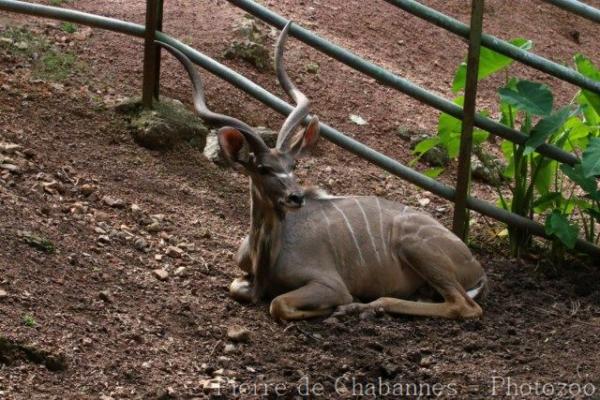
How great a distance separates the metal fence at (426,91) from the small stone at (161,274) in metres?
1.21

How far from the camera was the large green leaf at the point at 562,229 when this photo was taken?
6223 millimetres

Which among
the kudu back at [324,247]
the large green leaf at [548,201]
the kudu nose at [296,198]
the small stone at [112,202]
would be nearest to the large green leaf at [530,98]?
the large green leaf at [548,201]

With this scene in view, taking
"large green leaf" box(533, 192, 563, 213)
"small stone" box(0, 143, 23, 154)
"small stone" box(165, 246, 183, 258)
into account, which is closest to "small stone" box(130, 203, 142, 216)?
"small stone" box(165, 246, 183, 258)

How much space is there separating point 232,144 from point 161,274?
2.19ft

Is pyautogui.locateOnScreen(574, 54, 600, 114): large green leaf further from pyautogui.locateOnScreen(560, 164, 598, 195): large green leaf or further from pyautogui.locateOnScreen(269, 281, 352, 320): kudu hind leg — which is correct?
pyautogui.locateOnScreen(269, 281, 352, 320): kudu hind leg

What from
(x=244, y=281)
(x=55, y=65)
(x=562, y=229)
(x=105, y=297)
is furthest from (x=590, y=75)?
(x=55, y=65)

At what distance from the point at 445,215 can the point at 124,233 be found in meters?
1.95

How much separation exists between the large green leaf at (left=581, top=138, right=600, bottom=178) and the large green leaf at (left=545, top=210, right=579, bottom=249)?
42cm

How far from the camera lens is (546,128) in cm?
613

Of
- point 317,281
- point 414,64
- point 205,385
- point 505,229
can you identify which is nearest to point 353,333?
point 317,281

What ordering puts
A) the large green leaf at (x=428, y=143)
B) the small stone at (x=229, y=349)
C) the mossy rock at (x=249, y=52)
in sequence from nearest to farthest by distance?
the small stone at (x=229, y=349) → the large green leaf at (x=428, y=143) → the mossy rock at (x=249, y=52)

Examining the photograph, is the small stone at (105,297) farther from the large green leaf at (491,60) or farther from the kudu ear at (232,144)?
the large green leaf at (491,60)

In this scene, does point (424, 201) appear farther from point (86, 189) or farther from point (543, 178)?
point (86, 189)

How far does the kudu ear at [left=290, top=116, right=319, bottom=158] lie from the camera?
19.7ft
